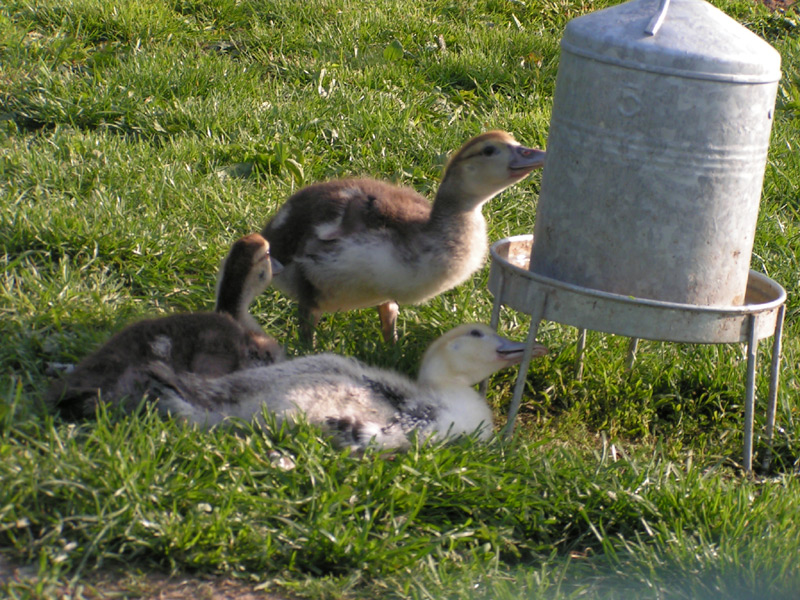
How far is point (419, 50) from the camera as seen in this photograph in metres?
8.84

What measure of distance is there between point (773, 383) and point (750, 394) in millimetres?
244

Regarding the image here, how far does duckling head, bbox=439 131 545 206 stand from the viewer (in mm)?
5133

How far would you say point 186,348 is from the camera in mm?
4297

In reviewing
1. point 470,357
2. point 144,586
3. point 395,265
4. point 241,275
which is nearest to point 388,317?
point 395,265

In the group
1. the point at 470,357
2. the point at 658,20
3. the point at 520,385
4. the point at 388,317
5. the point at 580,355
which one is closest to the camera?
the point at 658,20

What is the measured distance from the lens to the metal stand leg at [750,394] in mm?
3957

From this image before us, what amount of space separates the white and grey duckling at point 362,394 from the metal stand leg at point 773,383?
1.01 metres

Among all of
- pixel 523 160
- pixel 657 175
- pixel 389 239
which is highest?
pixel 657 175

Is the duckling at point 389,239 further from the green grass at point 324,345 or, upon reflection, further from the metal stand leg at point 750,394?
the metal stand leg at point 750,394

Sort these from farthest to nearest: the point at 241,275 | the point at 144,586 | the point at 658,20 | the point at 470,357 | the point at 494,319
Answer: the point at 241,275, the point at 494,319, the point at 470,357, the point at 658,20, the point at 144,586

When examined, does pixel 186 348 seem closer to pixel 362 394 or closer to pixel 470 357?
pixel 362 394

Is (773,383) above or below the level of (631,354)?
above

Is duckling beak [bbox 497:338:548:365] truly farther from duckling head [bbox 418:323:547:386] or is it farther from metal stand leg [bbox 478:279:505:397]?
metal stand leg [bbox 478:279:505:397]

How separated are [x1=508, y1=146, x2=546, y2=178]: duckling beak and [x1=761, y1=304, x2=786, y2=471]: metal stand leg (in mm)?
1453
